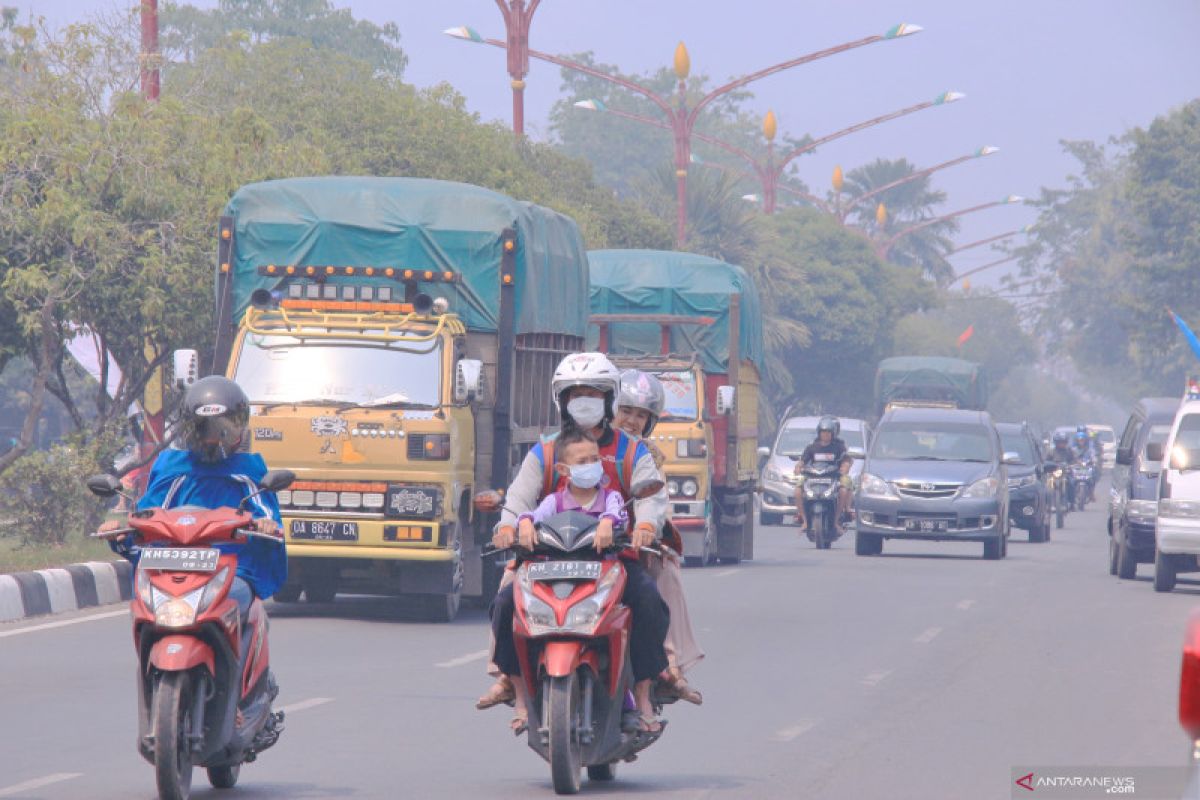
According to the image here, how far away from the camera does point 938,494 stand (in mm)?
27828

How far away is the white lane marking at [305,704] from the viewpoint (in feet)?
37.0

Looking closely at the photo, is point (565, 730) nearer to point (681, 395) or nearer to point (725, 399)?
point (725, 399)

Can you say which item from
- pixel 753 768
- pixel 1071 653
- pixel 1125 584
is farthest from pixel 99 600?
pixel 1125 584

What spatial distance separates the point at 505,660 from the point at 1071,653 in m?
7.75

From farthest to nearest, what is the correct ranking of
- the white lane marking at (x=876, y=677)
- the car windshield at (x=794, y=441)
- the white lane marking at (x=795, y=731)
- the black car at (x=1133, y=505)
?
the car windshield at (x=794, y=441) < the black car at (x=1133, y=505) < the white lane marking at (x=876, y=677) < the white lane marking at (x=795, y=731)

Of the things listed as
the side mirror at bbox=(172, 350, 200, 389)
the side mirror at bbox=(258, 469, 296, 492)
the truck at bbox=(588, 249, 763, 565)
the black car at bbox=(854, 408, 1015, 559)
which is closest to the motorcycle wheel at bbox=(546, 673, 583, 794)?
the side mirror at bbox=(258, 469, 296, 492)

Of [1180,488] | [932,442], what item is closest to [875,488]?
[932,442]

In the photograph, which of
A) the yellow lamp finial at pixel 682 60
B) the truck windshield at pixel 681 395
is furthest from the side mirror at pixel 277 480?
the yellow lamp finial at pixel 682 60

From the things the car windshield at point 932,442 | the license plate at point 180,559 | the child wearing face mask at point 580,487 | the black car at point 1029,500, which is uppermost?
the child wearing face mask at point 580,487

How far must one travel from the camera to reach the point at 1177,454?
20.8 meters

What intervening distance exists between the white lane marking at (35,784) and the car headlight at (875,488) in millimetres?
19736

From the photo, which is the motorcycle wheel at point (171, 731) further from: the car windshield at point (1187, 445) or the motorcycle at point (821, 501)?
the motorcycle at point (821, 501)

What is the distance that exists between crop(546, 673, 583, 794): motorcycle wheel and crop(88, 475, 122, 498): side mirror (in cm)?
178

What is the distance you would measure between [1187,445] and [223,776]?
14.4 m
